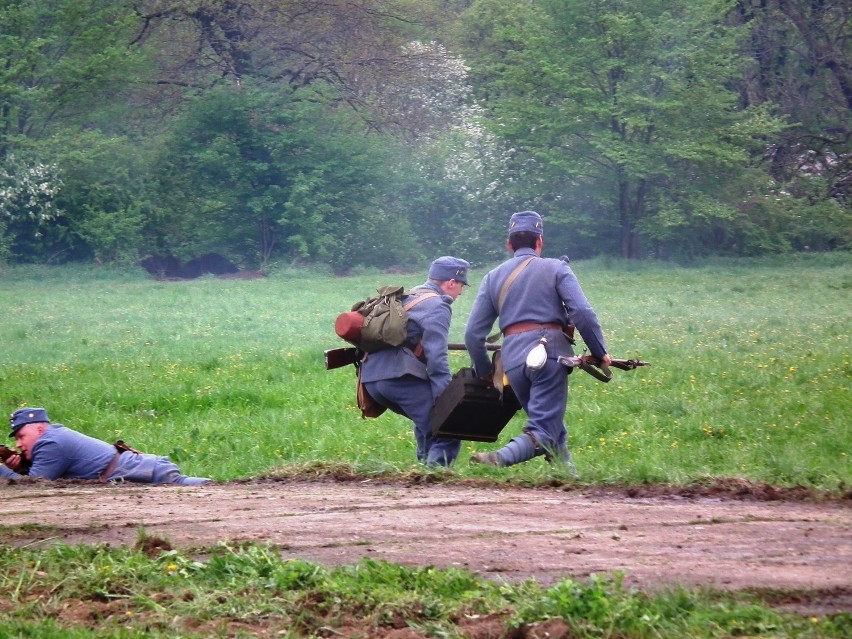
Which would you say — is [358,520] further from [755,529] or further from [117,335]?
[117,335]

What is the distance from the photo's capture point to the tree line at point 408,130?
38.7 meters

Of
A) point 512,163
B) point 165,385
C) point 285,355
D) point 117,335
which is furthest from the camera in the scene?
point 512,163

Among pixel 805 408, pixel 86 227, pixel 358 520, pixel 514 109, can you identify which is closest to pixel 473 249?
pixel 514 109

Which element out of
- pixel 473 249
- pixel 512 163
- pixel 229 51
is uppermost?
pixel 229 51

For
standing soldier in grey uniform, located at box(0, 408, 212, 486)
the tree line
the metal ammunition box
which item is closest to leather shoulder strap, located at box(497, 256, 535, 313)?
the metal ammunition box

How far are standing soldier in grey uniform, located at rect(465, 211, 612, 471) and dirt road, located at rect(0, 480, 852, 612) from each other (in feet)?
2.71

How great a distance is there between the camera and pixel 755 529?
573cm

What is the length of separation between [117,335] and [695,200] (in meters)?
23.8

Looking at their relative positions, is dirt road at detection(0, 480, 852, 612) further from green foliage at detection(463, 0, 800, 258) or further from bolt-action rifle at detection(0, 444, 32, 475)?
green foliage at detection(463, 0, 800, 258)

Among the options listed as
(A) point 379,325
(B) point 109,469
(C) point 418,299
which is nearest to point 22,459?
(B) point 109,469

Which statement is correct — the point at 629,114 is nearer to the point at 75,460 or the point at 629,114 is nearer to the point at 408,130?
the point at 408,130

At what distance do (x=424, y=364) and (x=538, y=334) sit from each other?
42.0 inches

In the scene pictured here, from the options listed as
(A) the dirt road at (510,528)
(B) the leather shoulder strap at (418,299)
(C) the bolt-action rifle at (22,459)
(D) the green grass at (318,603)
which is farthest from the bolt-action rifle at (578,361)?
(D) the green grass at (318,603)

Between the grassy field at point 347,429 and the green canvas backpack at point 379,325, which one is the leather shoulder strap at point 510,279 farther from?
the grassy field at point 347,429
